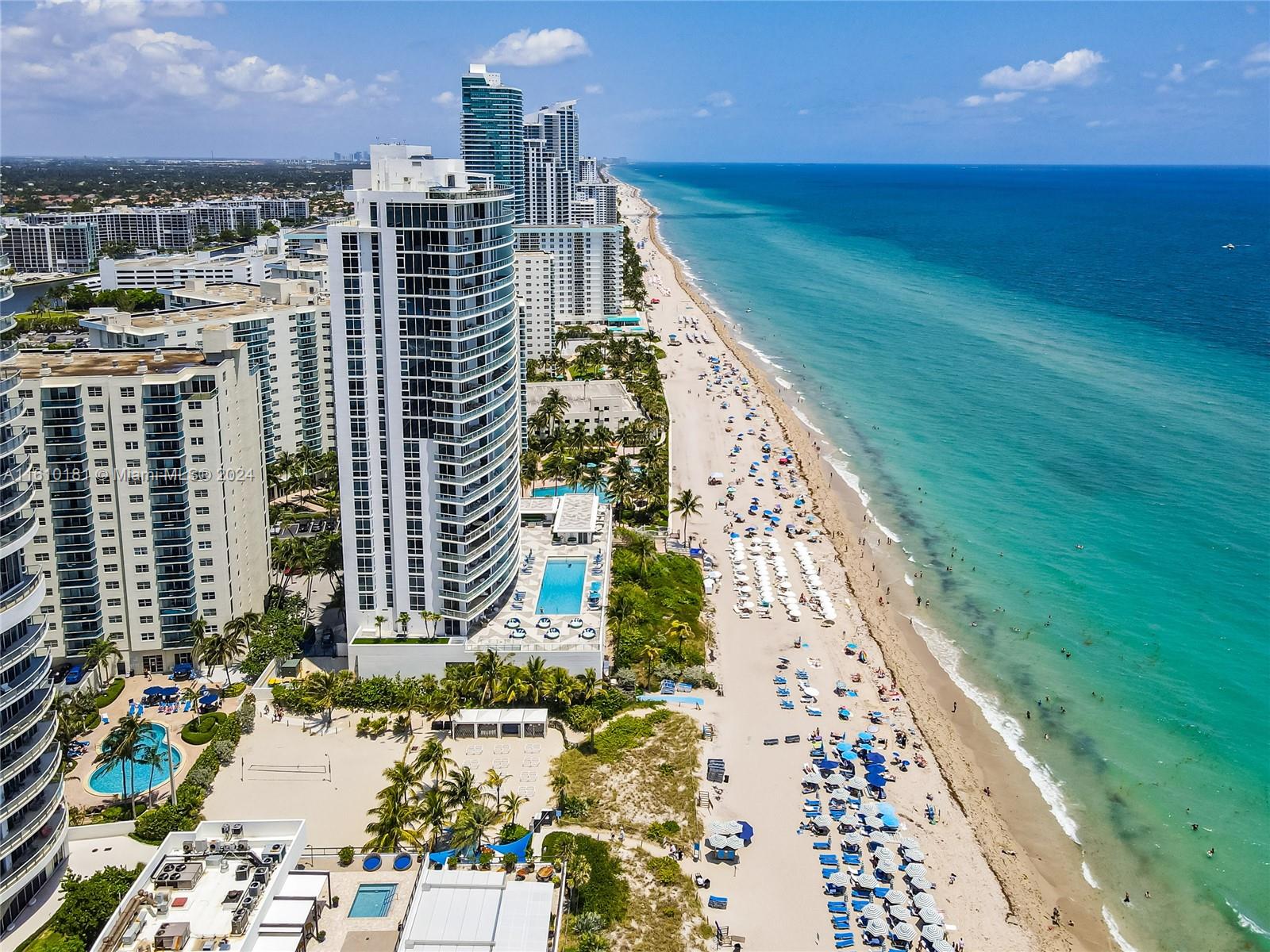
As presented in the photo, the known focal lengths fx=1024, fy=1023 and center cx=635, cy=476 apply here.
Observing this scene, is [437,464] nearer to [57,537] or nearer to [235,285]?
[57,537]

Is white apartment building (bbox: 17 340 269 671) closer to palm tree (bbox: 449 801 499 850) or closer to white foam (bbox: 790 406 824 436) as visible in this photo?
palm tree (bbox: 449 801 499 850)

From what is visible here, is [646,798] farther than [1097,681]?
No

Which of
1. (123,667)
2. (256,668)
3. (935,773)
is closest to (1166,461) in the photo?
(935,773)

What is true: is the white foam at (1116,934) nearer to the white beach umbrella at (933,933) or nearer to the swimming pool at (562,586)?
the white beach umbrella at (933,933)

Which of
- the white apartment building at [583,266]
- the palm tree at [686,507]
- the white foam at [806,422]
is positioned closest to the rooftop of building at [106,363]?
the palm tree at [686,507]

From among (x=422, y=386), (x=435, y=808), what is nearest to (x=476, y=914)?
(x=435, y=808)

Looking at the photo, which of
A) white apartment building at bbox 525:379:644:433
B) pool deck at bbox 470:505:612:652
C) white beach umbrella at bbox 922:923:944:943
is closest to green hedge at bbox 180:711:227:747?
pool deck at bbox 470:505:612:652
